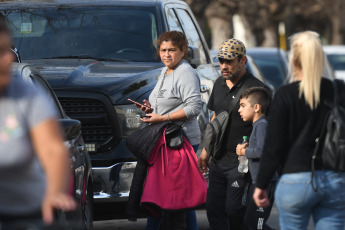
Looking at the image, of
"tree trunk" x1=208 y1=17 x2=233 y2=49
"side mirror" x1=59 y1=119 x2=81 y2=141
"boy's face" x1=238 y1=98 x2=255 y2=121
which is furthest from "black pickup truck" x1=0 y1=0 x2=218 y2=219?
"tree trunk" x1=208 y1=17 x2=233 y2=49

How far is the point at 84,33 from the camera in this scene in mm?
9242

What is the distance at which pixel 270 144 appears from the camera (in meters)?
5.05

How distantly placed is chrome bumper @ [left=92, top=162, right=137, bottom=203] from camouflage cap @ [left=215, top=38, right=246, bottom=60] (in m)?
1.14

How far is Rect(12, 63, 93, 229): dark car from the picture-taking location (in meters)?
5.76

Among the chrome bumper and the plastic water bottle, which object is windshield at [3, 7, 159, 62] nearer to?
the chrome bumper

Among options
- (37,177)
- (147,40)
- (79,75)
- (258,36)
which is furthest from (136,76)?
(258,36)

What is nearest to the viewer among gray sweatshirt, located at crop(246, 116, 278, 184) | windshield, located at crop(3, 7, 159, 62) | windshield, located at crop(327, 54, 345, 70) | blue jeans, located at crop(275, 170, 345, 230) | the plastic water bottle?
blue jeans, located at crop(275, 170, 345, 230)

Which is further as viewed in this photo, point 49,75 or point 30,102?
point 49,75

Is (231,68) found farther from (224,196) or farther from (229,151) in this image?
(224,196)

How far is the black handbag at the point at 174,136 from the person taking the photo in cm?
721

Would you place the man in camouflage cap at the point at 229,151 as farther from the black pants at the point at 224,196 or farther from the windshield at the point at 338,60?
the windshield at the point at 338,60

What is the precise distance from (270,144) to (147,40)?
4305 millimetres

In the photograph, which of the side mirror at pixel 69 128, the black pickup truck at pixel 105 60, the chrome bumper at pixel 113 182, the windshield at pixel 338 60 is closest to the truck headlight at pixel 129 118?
the black pickup truck at pixel 105 60

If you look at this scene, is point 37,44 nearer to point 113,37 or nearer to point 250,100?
point 113,37
